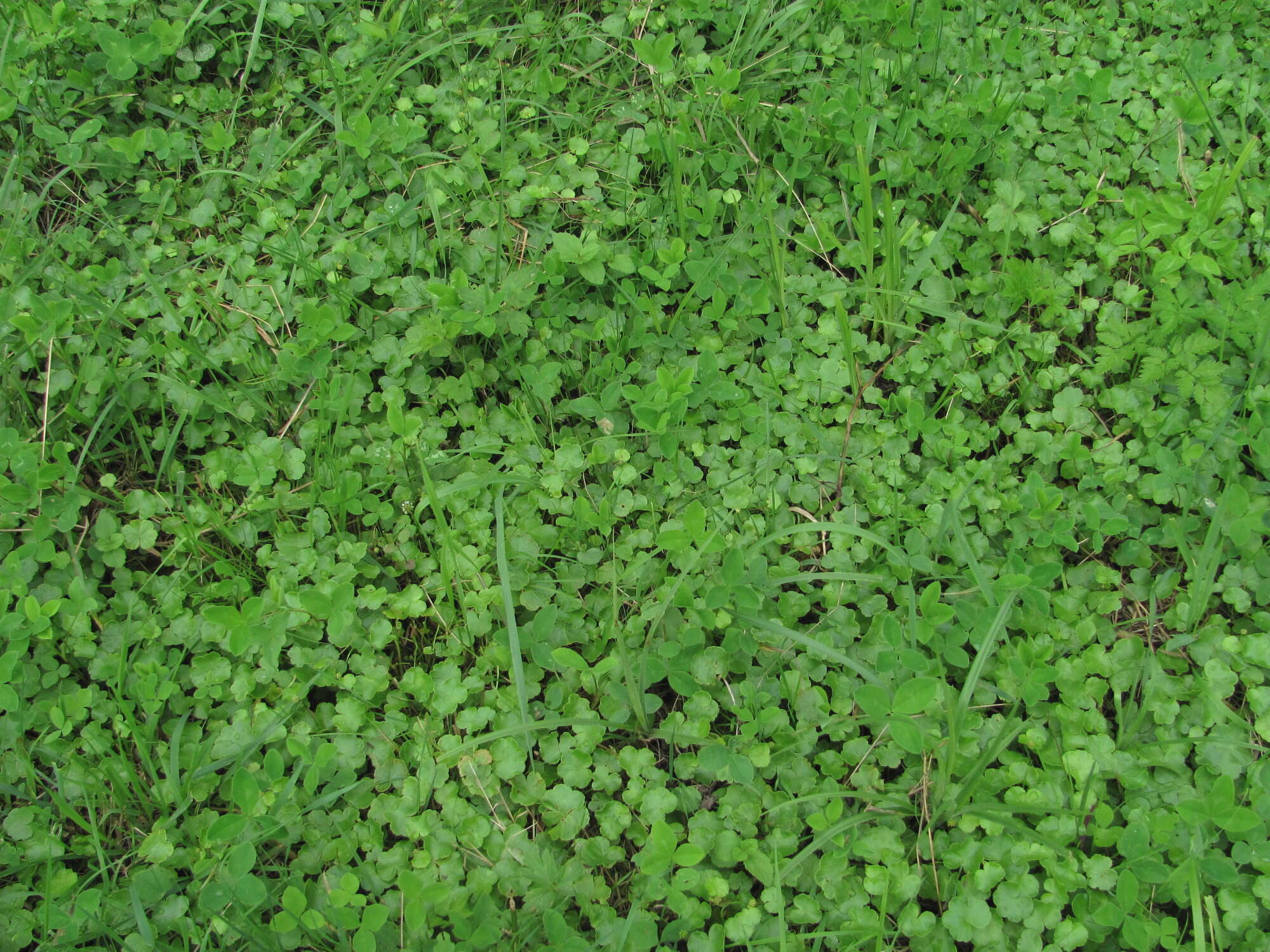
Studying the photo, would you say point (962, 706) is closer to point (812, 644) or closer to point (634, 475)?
point (812, 644)

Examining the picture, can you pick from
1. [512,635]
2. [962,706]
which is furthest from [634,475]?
[962,706]

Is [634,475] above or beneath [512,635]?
above

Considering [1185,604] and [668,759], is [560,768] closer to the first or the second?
[668,759]

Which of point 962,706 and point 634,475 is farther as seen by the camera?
point 634,475

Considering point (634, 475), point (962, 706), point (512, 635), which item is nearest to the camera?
point (962, 706)

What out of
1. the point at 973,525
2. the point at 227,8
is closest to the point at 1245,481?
the point at 973,525

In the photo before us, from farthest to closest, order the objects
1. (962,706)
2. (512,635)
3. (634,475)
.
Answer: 1. (634,475)
2. (512,635)
3. (962,706)

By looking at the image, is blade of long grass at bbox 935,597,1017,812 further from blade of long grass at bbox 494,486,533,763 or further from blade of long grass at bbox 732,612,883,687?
blade of long grass at bbox 494,486,533,763

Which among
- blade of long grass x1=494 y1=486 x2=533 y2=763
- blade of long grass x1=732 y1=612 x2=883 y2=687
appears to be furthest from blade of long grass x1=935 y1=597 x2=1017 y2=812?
blade of long grass x1=494 y1=486 x2=533 y2=763

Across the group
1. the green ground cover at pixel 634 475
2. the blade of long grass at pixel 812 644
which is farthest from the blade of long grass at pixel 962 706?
the blade of long grass at pixel 812 644
